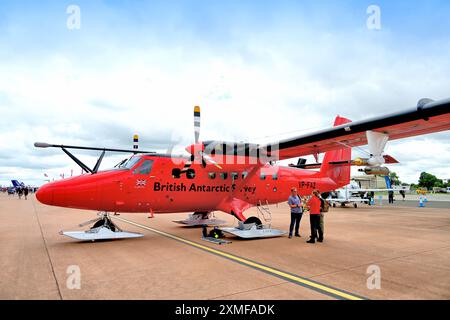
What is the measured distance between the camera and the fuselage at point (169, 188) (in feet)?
26.7

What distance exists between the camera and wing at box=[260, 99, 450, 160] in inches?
239

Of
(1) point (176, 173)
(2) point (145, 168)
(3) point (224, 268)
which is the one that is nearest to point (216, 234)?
(1) point (176, 173)

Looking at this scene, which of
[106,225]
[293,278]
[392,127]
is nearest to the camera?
[293,278]

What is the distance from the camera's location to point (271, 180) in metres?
11.7

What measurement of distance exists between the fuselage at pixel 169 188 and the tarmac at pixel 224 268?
1.19 m

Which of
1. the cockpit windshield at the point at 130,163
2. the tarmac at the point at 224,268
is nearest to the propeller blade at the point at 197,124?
the cockpit windshield at the point at 130,163

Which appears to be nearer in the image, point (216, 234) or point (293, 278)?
point (293, 278)

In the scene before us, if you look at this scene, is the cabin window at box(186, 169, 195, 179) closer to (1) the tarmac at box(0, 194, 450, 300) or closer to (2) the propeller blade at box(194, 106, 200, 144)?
(2) the propeller blade at box(194, 106, 200, 144)

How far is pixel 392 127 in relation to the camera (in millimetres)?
6840

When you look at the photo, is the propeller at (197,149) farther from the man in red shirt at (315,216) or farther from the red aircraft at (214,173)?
the man in red shirt at (315,216)

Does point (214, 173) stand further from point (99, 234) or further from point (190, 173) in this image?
point (99, 234)

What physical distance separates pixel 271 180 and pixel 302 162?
3.69 m

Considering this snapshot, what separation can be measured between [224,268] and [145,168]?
461 centimetres
